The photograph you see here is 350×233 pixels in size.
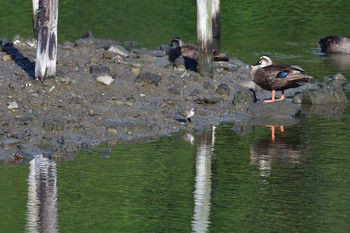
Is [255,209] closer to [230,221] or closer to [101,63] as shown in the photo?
[230,221]

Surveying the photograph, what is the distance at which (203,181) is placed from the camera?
15.7 m

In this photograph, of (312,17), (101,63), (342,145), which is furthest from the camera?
(312,17)

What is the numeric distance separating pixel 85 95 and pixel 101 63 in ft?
9.03

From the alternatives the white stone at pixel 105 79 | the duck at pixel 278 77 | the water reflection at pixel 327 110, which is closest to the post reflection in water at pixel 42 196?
the white stone at pixel 105 79

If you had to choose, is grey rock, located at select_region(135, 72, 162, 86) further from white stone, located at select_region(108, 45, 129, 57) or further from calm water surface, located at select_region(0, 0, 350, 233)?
white stone, located at select_region(108, 45, 129, 57)

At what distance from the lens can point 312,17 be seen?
131 ft

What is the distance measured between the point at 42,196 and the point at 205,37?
8.93 meters

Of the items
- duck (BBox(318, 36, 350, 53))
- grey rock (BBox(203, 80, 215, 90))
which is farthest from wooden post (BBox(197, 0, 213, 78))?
duck (BBox(318, 36, 350, 53))

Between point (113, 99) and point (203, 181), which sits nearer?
point (203, 181)

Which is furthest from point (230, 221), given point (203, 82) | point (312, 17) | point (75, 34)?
point (312, 17)

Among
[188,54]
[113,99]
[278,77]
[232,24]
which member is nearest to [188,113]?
[113,99]

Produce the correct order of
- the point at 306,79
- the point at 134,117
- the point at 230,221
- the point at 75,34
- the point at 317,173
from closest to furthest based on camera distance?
the point at 230,221 < the point at 317,173 < the point at 134,117 < the point at 306,79 < the point at 75,34

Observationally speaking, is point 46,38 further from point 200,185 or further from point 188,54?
point 188,54

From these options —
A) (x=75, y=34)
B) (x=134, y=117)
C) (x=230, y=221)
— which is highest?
(x=75, y=34)
